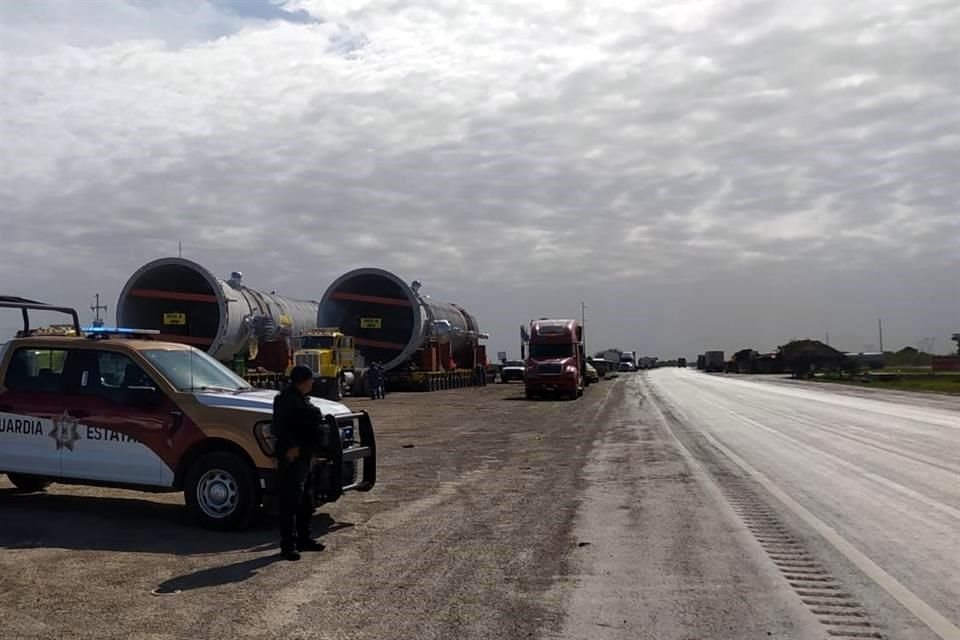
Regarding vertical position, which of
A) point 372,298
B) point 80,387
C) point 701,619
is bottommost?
point 701,619

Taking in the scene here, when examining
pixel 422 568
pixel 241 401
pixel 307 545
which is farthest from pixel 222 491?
pixel 422 568

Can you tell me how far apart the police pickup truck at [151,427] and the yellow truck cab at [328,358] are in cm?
2478

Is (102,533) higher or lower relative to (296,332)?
lower

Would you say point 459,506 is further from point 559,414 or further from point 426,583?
point 559,414

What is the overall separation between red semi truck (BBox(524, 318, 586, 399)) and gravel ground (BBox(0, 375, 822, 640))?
27682mm

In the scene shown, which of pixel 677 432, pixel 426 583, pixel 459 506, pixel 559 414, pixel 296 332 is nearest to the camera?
pixel 426 583

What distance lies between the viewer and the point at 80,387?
10.0m

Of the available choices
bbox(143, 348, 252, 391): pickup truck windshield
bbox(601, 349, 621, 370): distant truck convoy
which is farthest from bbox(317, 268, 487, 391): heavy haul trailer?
bbox(601, 349, 621, 370): distant truck convoy


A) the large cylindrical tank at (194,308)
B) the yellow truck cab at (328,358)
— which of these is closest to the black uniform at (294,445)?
the yellow truck cab at (328,358)

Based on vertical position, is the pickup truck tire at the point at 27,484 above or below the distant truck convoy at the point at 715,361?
below

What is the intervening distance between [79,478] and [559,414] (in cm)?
2250

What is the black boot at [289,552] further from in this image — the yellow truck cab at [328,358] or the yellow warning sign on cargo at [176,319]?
the yellow warning sign on cargo at [176,319]

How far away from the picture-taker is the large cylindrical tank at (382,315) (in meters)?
47.0

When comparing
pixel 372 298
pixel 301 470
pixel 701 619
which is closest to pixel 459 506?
pixel 301 470
